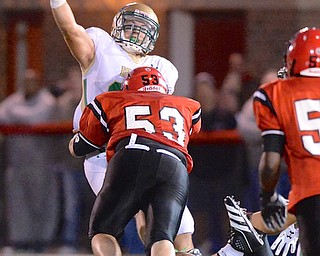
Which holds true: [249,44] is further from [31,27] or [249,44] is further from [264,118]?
[264,118]

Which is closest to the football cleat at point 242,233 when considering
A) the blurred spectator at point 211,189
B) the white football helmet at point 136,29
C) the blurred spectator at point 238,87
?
the white football helmet at point 136,29

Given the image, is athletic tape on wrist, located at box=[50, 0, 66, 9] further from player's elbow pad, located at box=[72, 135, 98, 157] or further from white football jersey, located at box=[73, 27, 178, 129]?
player's elbow pad, located at box=[72, 135, 98, 157]

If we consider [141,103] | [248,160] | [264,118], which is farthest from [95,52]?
[248,160]

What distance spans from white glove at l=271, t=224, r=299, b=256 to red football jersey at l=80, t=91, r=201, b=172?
3.20 feet

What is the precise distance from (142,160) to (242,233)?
862mm

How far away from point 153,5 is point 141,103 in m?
6.72

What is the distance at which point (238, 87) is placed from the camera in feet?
33.2

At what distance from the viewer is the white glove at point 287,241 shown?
646 cm

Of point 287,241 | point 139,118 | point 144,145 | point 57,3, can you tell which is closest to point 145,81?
point 139,118

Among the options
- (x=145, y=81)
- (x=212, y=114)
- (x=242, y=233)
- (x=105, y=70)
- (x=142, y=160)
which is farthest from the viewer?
(x=212, y=114)

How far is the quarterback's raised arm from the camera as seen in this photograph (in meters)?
6.13

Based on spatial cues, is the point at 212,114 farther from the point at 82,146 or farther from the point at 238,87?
the point at 82,146

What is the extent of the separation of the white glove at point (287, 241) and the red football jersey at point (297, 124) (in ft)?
5.32

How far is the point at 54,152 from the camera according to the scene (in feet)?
30.5
